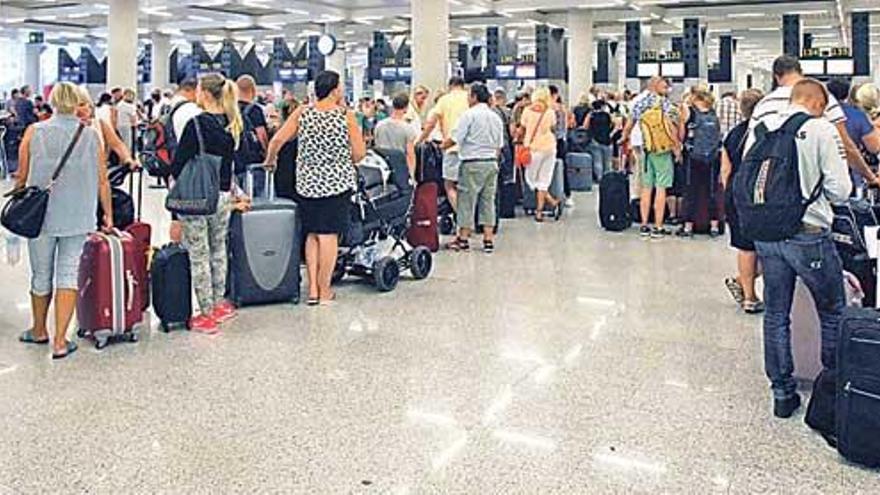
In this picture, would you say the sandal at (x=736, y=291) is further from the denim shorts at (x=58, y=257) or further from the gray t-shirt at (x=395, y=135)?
the denim shorts at (x=58, y=257)

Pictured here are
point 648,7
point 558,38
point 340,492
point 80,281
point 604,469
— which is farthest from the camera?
point 558,38

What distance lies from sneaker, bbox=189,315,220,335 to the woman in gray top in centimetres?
75

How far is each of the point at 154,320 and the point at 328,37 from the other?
59.4ft

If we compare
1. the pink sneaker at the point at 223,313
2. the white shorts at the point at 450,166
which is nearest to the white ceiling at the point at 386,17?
the white shorts at the point at 450,166

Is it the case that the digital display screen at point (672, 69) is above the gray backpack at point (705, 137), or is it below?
above

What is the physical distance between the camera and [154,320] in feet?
17.9

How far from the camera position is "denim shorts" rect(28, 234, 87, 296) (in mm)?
4520

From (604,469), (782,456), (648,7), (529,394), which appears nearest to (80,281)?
(529,394)

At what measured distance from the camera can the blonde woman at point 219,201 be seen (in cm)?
512

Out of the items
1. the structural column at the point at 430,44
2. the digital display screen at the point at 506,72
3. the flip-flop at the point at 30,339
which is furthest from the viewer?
the digital display screen at the point at 506,72

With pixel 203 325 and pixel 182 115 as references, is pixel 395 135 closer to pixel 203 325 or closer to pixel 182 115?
pixel 182 115

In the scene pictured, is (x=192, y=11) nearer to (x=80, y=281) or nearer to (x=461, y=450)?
(x=80, y=281)

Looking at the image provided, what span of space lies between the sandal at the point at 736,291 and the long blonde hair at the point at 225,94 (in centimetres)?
333

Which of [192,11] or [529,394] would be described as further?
[192,11]
